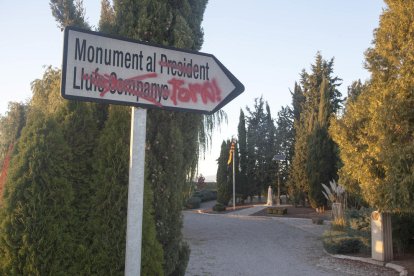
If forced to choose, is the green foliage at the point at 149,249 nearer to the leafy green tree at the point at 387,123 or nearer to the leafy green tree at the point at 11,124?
the leafy green tree at the point at 11,124

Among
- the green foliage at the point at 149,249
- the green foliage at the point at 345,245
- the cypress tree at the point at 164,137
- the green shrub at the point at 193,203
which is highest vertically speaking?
the cypress tree at the point at 164,137

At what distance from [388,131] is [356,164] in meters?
1.27

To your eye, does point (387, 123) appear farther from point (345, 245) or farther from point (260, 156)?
point (260, 156)

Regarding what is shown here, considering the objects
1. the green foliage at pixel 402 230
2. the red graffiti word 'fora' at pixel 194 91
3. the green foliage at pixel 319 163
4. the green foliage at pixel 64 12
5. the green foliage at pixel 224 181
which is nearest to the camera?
the red graffiti word 'fora' at pixel 194 91

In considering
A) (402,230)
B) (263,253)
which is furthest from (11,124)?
(402,230)

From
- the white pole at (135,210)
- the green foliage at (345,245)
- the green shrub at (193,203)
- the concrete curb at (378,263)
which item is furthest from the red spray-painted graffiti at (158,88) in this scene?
the green shrub at (193,203)

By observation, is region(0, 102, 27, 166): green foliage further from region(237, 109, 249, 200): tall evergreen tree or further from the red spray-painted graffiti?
region(237, 109, 249, 200): tall evergreen tree

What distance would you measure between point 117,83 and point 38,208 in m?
1.34

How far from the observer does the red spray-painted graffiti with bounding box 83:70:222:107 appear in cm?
233

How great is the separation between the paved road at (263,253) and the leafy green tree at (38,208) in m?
6.43

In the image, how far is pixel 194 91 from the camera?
8.60ft

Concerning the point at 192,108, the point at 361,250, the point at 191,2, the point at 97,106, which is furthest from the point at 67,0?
the point at 361,250

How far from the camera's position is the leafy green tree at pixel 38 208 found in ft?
9.61

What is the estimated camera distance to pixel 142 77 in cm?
244
